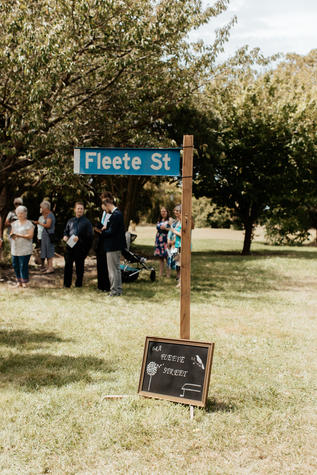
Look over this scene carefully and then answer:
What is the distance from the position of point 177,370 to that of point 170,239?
7.64 metres

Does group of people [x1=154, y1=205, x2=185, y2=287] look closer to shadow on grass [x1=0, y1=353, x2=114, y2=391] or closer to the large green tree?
the large green tree

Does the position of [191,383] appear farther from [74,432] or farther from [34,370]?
[34,370]

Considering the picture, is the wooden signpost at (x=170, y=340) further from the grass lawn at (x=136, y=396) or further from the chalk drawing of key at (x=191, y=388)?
the grass lawn at (x=136, y=396)

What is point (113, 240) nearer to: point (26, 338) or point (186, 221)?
point (26, 338)

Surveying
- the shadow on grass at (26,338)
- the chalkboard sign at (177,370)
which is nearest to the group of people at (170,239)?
the shadow on grass at (26,338)

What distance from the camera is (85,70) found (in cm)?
1103

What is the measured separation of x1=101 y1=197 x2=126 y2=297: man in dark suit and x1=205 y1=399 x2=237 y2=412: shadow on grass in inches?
228

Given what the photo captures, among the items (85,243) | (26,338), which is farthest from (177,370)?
(85,243)

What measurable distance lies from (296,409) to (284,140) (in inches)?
803

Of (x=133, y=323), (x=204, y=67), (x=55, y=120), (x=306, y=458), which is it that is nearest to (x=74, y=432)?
(x=306, y=458)

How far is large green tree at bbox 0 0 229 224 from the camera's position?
9.16 meters

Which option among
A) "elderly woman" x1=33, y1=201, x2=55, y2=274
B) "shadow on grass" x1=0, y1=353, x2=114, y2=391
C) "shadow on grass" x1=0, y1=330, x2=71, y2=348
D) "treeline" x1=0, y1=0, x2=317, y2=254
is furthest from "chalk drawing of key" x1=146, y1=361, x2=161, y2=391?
"elderly woman" x1=33, y1=201, x2=55, y2=274

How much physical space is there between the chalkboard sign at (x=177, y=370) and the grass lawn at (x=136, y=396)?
13 cm

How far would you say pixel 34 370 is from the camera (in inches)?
215
